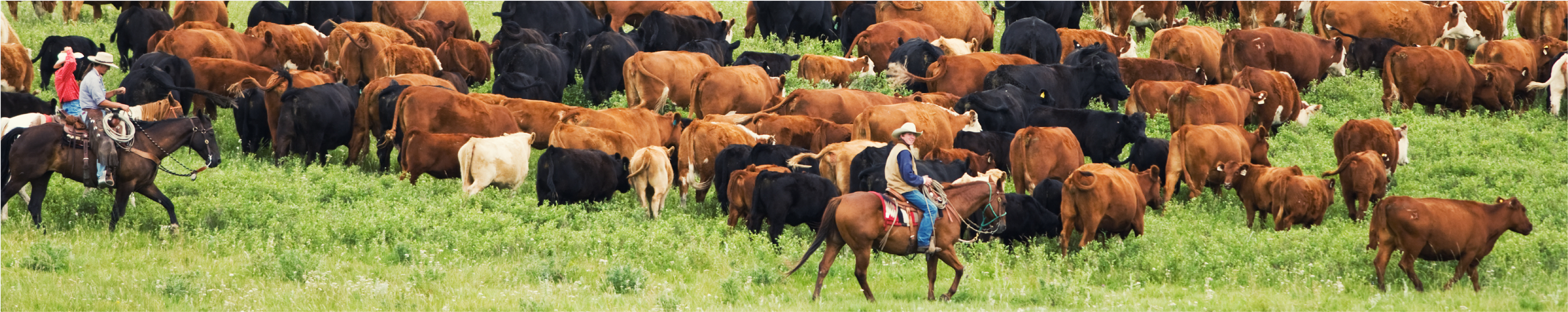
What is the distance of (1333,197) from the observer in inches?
598

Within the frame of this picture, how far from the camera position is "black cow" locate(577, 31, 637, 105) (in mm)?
21109

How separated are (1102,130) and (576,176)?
20.4 feet

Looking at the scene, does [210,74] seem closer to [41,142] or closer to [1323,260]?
[41,142]

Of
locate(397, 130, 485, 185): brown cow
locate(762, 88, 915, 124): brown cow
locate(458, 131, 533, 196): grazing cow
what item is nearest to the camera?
locate(458, 131, 533, 196): grazing cow

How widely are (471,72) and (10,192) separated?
9.79 m

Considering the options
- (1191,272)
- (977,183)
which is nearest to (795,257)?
(977,183)

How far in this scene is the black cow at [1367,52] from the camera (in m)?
22.6

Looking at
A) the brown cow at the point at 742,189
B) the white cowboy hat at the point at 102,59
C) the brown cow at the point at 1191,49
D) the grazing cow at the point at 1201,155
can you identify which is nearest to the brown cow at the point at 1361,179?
the grazing cow at the point at 1201,155

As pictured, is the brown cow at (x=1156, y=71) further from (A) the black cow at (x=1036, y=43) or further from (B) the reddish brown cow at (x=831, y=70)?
(B) the reddish brown cow at (x=831, y=70)

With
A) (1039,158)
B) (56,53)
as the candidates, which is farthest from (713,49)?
(56,53)

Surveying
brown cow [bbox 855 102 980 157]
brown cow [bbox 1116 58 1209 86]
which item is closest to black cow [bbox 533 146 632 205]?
brown cow [bbox 855 102 980 157]

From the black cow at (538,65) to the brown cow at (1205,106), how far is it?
835 centimetres

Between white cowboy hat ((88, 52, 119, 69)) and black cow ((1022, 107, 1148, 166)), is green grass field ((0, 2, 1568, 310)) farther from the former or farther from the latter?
white cowboy hat ((88, 52, 119, 69))

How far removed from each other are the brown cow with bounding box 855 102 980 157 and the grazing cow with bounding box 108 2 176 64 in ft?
40.9
